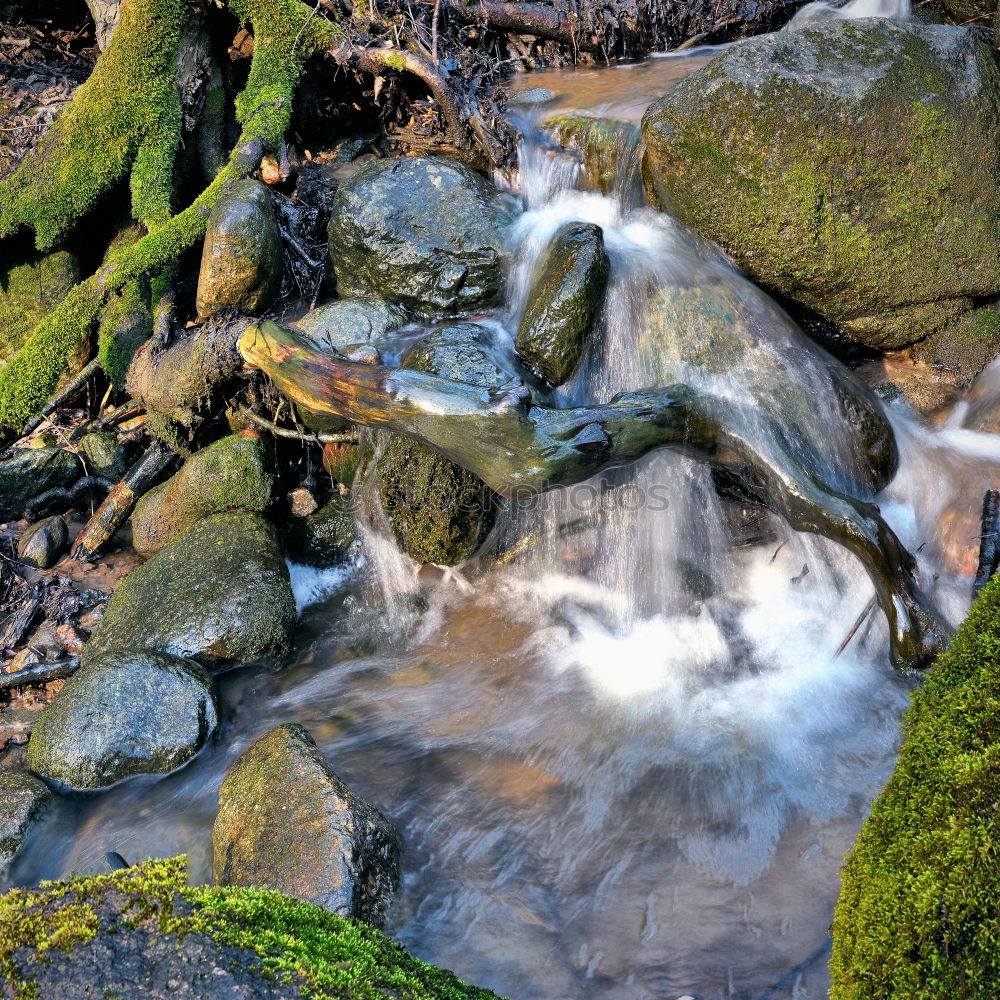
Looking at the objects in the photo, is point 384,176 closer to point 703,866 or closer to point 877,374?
point 877,374

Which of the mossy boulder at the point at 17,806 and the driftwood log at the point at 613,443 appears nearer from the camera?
the mossy boulder at the point at 17,806

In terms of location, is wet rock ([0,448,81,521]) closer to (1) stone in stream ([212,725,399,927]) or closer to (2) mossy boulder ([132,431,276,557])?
(2) mossy boulder ([132,431,276,557])

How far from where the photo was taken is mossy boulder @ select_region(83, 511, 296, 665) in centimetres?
490

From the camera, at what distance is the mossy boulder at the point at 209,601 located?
490 cm

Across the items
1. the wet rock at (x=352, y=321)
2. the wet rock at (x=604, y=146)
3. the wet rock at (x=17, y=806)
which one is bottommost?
the wet rock at (x=17, y=806)

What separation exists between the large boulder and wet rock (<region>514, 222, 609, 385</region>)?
3.13ft

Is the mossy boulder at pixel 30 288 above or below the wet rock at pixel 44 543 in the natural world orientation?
above

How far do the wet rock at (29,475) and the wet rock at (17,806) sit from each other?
2.70 metres

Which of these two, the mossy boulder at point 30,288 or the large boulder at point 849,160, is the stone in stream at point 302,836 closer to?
the large boulder at point 849,160

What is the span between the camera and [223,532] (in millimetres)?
5418

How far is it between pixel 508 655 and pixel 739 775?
5.28 ft

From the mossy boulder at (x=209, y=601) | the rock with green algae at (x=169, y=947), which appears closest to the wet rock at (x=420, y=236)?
the mossy boulder at (x=209, y=601)

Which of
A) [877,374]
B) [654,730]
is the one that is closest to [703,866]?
[654,730]

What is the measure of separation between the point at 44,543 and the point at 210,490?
139 cm
